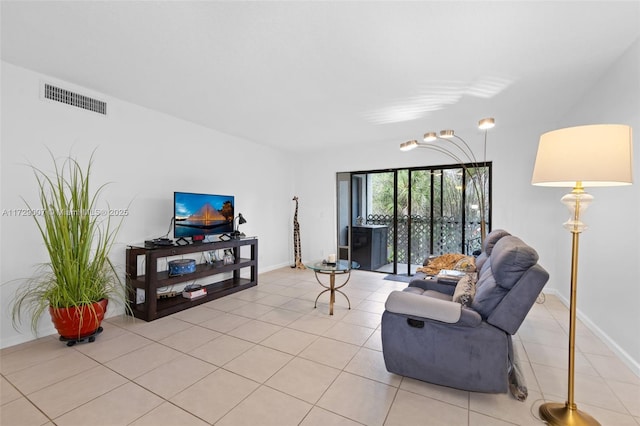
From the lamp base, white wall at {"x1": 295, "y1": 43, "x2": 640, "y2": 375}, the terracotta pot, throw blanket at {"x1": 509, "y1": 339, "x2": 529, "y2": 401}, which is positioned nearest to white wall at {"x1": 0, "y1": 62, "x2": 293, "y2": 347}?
the terracotta pot

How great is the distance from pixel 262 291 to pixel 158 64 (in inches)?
119

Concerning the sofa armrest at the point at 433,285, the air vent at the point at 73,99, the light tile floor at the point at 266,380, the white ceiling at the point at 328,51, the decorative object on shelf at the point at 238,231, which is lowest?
the light tile floor at the point at 266,380

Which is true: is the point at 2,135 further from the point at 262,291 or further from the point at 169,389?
the point at 262,291

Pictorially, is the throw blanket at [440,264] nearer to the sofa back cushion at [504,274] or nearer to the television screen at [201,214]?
the sofa back cushion at [504,274]

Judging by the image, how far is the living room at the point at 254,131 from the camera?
2156 mm

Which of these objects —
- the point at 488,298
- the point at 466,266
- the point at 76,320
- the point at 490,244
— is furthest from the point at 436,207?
the point at 76,320

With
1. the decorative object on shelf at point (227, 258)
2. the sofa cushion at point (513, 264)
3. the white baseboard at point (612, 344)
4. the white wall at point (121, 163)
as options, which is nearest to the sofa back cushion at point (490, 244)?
the white baseboard at point (612, 344)

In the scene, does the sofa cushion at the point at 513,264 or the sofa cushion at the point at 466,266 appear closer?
the sofa cushion at the point at 513,264

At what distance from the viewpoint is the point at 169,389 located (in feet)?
6.31

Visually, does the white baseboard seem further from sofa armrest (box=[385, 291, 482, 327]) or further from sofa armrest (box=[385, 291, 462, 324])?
sofa armrest (box=[385, 291, 462, 324])

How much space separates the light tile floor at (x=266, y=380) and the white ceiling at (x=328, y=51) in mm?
2448

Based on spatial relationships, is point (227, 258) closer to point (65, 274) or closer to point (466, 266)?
point (65, 274)

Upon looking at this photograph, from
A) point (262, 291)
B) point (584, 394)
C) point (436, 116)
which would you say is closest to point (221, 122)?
point (262, 291)

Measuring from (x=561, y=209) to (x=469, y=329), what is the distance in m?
3.13
